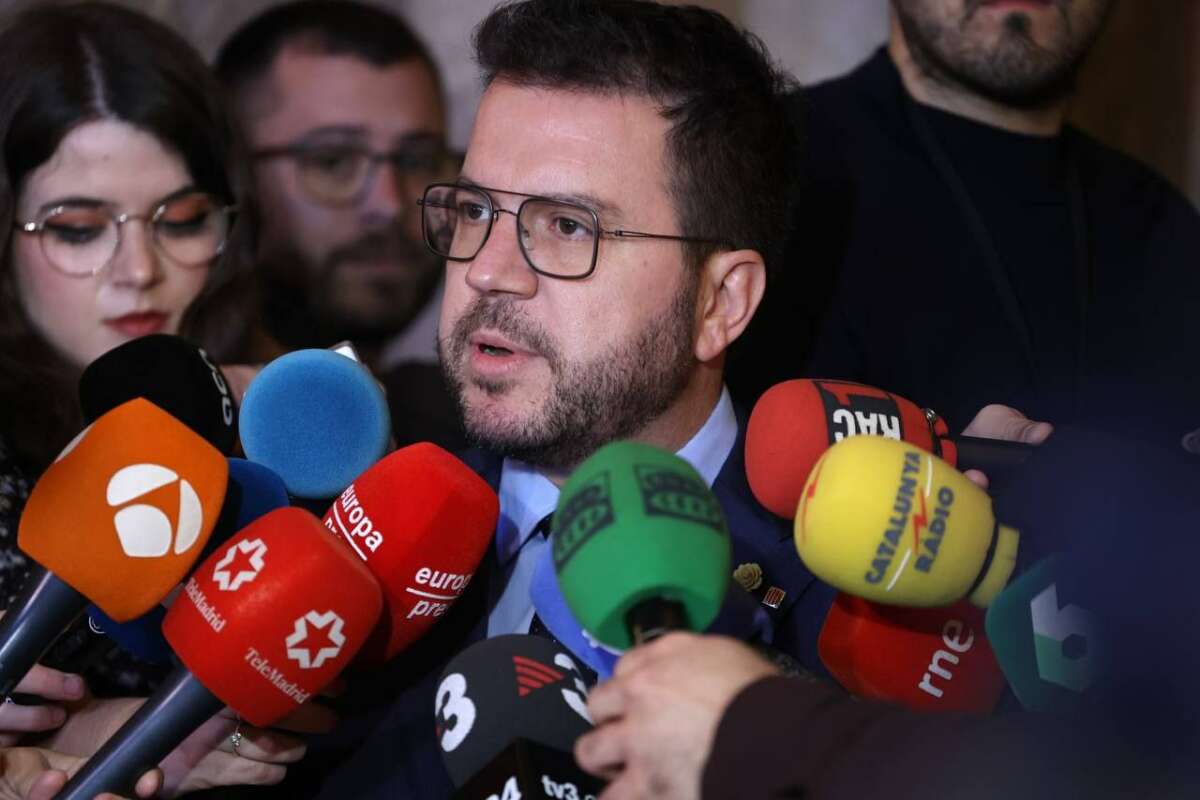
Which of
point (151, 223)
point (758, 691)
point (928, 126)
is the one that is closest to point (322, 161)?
point (151, 223)

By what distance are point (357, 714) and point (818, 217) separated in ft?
3.59

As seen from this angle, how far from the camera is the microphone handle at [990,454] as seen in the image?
1.56 metres

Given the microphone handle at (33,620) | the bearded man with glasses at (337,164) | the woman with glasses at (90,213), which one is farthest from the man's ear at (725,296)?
the bearded man with glasses at (337,164)

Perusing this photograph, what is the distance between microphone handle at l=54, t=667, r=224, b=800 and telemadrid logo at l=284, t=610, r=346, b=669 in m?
0.10

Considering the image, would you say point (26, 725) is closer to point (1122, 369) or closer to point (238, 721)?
point (238, 721)

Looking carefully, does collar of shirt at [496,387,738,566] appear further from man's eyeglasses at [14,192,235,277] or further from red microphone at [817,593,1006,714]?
man's eyeglasses at [14,192,235,277]

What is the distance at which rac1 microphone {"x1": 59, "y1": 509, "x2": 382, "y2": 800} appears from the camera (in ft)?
4.38

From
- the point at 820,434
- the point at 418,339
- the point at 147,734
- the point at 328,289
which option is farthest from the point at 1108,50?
the point at 147,734

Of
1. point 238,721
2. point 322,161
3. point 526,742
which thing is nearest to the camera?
point 526,742

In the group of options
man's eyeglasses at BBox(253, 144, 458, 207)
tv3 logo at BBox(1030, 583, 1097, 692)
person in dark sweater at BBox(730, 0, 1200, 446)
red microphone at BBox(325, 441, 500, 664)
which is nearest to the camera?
tv3 logo at BBox(1030, 583, 1097, 692)

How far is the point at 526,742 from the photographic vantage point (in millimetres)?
1312

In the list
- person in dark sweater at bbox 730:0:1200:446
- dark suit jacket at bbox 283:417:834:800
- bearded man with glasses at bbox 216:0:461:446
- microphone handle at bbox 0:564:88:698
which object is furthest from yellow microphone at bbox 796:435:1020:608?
bearded man with glasses at bbox 216:0:461:446

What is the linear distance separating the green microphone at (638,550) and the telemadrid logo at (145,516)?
1.30 feet

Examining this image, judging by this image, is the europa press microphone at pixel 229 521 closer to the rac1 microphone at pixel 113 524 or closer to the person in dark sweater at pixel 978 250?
the rac1 microphone at pixel 113 524
